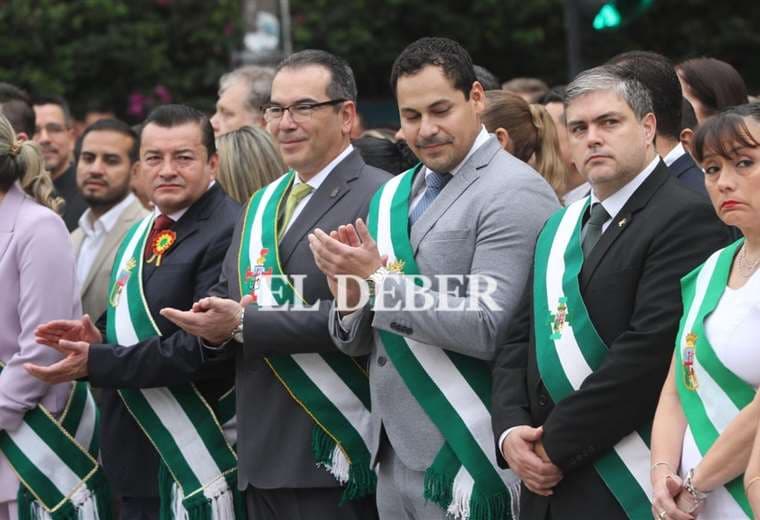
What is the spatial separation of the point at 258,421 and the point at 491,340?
108 centimetres

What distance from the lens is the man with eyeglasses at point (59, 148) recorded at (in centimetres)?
834

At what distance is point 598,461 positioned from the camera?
438 centimetres

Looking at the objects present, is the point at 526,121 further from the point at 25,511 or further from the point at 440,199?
the point at 25,511

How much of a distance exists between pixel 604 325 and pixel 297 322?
1235 mm

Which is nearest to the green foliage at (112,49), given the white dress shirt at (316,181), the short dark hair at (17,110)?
the short dark hair at (17,110)

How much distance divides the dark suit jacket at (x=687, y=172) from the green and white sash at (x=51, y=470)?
2.75 metres

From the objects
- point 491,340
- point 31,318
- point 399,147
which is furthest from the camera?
point 399,147

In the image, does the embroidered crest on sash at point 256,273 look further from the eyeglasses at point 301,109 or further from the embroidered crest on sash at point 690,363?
the embroidered crest on sash at point 690,363

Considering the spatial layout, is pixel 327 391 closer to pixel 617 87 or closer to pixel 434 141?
pixel 434 141

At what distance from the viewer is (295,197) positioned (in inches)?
221

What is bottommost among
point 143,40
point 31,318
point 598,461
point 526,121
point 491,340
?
point 598,461

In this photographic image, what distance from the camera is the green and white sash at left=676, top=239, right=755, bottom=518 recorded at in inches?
158

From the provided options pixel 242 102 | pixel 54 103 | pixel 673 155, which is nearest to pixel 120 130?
pixel 242 102

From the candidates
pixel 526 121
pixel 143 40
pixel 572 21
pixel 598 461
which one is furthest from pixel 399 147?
pixel 143 40
